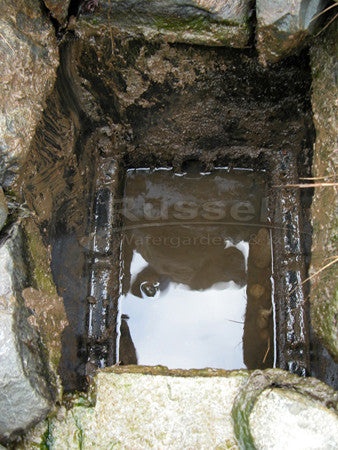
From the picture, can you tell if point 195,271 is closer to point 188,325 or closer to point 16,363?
point 188,325

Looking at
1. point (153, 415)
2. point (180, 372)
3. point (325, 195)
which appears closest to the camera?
point (153, 415)

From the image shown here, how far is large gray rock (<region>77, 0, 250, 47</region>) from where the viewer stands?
1.62 meters

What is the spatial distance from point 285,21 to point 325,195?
0.77 m

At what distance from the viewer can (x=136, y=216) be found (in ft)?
8.32

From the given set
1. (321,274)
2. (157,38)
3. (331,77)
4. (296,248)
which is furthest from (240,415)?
(157,38)

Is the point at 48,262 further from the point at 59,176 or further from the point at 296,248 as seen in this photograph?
the point at 296,248

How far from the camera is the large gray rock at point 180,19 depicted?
5.31ft

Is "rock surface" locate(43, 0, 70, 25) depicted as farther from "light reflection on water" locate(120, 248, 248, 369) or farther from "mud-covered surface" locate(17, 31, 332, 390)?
"light reflection on water" locate(120, 248, 248, 369)

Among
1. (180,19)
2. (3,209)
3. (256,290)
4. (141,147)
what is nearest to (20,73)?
(3,209)

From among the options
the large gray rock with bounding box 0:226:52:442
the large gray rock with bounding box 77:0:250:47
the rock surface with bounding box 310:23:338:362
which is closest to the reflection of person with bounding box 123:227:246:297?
the rock surface with bounding box 310:23:338:362

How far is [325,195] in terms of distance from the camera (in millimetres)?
1777

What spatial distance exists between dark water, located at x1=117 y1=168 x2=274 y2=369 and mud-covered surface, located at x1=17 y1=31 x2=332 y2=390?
0.07m

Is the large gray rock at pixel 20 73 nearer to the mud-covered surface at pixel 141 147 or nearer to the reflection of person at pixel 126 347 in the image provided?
the mud-covered surface at pixel 141 147

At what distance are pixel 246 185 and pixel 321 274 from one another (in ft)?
3.28
